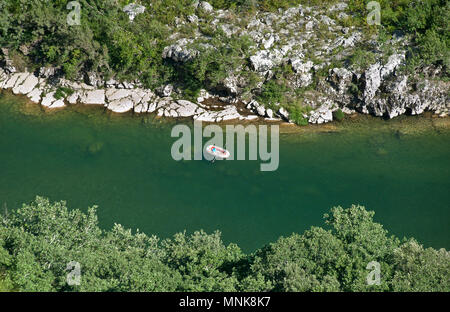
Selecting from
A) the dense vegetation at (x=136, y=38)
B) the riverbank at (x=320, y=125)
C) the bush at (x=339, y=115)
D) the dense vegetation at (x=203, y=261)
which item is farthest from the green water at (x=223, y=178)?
the dense vegetation at (x=203, y=261)

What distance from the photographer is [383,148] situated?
52.7 metres

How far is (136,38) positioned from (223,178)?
20.7 metres

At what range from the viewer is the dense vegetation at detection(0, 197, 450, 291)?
30.7 metres

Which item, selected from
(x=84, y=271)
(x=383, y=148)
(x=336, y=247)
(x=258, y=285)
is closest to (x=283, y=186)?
(x=383, y=148)

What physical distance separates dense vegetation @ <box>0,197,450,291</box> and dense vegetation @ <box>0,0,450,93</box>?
26.4 meters

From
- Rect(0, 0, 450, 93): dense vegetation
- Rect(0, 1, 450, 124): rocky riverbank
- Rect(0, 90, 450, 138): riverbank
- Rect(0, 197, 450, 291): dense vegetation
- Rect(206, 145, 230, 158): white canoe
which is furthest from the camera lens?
Rect(0, 0, 450, 93): dense vegetation

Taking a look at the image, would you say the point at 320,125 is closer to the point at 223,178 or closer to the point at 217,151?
the point at 217,151

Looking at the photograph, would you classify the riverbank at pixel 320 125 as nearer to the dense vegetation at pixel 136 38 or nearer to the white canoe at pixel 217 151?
the dense vegetation at pixel 136 38

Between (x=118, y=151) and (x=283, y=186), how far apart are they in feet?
58.6

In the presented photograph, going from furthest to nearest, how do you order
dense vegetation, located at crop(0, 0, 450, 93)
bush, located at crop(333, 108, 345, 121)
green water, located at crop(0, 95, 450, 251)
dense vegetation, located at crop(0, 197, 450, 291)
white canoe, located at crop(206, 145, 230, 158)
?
dense vegetation, located at crop(0, 0, 450, 93) < bush, located at crop(333, 108, 345, 121) < white canoe, located at crop(206, 145, 230, 158) < green water, located at crop(0, 95, 450, 251) < dense vegetation, located at crop(0, 197, 450, 291)

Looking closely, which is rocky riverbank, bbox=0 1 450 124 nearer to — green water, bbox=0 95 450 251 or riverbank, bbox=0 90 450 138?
riverbank, bbox=0 90 450 138

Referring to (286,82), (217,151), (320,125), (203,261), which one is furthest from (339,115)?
(203,261)

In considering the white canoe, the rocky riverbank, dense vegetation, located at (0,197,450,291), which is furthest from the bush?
dense vegetation, located at (0,197,450,291)

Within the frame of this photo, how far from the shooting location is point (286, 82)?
187 ft
